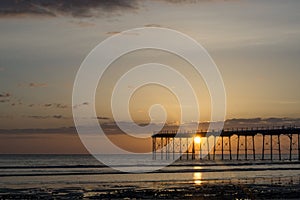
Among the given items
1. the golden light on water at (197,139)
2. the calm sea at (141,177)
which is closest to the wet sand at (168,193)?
the calm sea at (141,177)

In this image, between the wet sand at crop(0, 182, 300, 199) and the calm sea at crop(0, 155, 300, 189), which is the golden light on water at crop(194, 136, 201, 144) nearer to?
the calm sea at crop(0, 155, 300, 189)

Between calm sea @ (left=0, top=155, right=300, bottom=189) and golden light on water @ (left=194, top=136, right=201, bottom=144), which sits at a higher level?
golden light on water @ (left=194, top=136, right=201, bottom=144)

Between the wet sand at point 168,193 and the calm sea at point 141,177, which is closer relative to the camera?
the wet sand at point 168,193

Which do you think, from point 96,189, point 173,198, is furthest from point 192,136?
point 173,198

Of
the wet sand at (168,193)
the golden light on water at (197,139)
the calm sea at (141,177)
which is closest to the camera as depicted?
the wet sand at (168,193)

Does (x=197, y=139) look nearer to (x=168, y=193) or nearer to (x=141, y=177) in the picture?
(x=141, y=177)

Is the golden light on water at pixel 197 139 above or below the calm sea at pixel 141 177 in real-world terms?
above

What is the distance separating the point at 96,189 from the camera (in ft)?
127

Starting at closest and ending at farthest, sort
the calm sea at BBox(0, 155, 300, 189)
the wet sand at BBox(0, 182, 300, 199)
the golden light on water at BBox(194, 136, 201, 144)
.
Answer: the wet sand at BBox(0, 182, 300, 199) < the calm sea at BBox(0, 155, 300, 189) < the golden light on water at BBox(194, 136, 201, 144)

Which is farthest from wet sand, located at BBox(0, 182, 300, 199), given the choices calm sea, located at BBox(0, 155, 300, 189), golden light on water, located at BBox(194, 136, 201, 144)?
golden light on water, located at BBox(194, 136, 201, 144)

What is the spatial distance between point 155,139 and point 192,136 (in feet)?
44.5

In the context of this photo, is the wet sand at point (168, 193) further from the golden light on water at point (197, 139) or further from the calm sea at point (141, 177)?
the golden light on water at point (197, 139)

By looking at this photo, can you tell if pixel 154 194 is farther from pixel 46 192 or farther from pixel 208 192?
pixel 46 192

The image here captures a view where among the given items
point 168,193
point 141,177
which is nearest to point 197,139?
point 141,177
